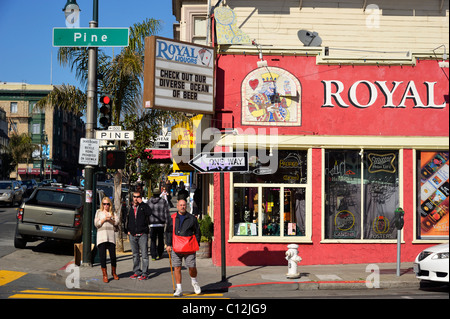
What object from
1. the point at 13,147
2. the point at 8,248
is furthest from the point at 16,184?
the point at 13,147

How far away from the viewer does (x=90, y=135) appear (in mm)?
13281

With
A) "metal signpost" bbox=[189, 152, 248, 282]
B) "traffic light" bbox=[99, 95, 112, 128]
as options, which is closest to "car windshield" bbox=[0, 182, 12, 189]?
"traffic light" bbox=[99, 95, 112, 128]

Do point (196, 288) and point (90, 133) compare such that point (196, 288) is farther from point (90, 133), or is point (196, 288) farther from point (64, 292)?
point (90, 133)

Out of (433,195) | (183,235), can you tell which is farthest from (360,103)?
(183,235)

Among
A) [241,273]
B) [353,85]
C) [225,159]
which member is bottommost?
[241,273]

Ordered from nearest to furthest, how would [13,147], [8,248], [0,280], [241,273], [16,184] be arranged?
[0,280], [241,273], [8,248], [16,184], [13,147]

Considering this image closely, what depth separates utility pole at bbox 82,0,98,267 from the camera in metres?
13.0

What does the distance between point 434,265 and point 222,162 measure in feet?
14.8

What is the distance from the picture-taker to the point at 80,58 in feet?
53.4

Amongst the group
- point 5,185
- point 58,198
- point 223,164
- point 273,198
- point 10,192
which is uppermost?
point 223,164

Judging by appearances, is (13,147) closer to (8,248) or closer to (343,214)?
(8,248)

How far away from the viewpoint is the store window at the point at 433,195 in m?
14.2

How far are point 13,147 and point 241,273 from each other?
212 feet

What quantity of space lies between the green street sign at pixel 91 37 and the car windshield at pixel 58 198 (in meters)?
4.78
